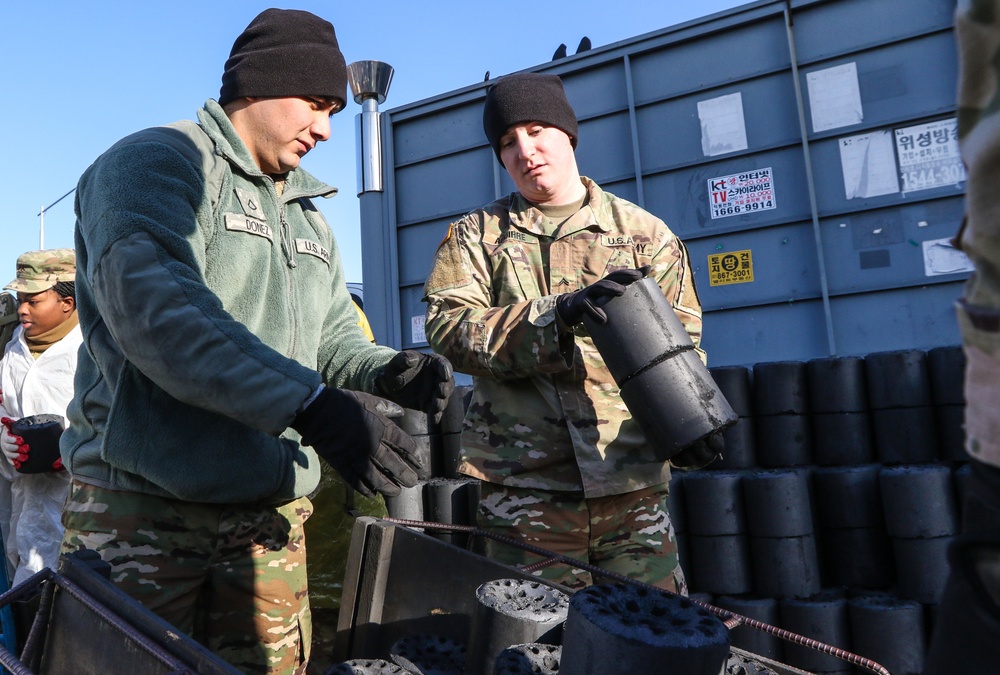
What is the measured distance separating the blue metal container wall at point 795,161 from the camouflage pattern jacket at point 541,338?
270 cm

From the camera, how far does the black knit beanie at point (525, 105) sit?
214 centimetres

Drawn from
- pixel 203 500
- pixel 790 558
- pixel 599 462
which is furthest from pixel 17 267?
pixel 790 558

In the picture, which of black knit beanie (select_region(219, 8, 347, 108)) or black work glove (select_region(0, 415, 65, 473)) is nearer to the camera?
black knit beanie (select_region(219, 8, 347, 108))

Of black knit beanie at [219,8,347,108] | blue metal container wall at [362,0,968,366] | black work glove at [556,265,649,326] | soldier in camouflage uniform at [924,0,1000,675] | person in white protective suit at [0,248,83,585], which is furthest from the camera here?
blue metal container wall at [362,0,968,366]

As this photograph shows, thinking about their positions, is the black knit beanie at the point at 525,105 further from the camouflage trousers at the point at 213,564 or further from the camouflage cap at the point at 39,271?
the camouflage cap at the point at 39,271

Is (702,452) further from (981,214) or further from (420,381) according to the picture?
(981,214)

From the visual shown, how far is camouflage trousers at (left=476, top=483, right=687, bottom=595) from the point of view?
187 centimetres

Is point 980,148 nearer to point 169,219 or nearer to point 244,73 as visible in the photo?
point 169,219

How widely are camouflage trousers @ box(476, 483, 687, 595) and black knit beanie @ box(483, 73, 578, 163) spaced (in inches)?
39.9

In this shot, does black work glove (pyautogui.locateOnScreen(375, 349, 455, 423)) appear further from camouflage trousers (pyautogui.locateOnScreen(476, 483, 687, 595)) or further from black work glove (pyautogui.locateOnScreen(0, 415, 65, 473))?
black work glove (pyautogui.locateOnScreen(0, 415, 65, 473))

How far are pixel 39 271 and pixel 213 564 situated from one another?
249cm

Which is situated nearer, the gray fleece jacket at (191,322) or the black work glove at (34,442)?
the gray fleece jacket at (191,322)

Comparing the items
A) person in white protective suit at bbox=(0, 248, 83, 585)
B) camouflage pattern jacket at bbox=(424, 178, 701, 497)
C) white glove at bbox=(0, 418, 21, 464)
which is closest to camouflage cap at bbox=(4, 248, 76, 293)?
person in white protective suit at bbox=(0, 248, 83, 585)

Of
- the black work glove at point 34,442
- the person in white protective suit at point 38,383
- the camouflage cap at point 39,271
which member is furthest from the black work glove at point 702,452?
the camouflage cap at point 39,271
